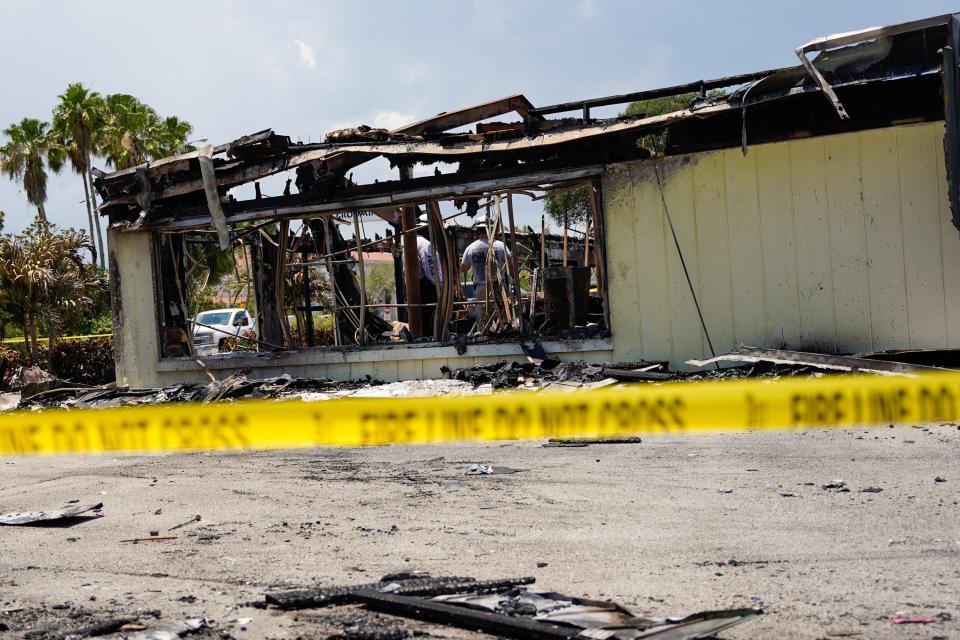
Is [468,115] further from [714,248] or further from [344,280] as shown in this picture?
[344,280]

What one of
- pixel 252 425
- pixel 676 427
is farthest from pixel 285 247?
pixel 676 427

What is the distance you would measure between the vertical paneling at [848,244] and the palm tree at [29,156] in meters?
38.5

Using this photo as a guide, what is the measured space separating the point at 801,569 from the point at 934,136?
22.8 ft

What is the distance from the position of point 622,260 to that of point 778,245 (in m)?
1.67

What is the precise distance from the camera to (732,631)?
10.2 feet

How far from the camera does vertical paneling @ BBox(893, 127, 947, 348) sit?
31.1ft

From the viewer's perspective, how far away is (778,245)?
1008cm

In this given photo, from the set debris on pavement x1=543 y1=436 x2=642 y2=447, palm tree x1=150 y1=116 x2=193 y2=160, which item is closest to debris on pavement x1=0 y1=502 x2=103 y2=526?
debris on pavement x1=543 y1=436 x2=642 y2=447

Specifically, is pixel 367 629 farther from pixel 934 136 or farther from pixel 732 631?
pixel 934 136

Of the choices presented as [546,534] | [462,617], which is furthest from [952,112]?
[462,617]

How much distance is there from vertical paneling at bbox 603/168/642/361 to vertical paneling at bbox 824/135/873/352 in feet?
6.64

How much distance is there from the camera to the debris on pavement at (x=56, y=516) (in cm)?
539

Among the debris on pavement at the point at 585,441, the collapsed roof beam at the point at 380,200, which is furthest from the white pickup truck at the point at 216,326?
the debris on pavement at the point at 585,441

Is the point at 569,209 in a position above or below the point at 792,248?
above
